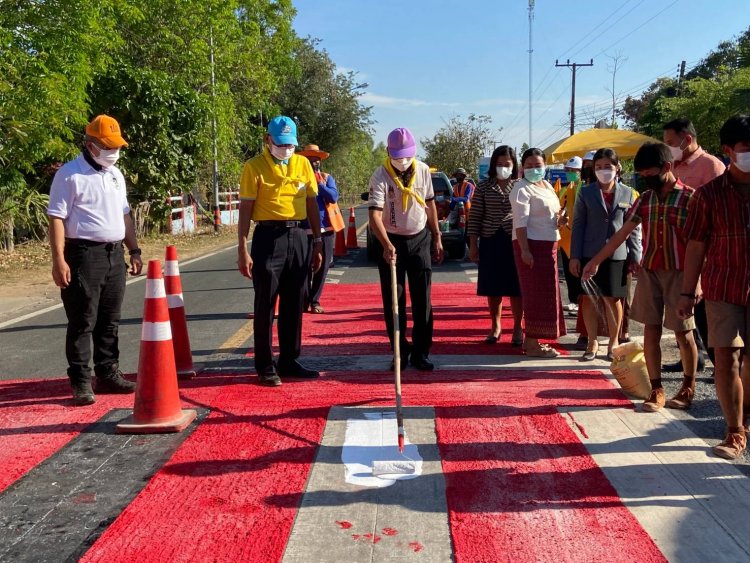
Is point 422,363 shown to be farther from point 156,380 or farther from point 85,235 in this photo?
point 85,235

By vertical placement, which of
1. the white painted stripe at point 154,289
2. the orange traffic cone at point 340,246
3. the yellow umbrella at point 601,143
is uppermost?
the yellow umbrella at point 601,143

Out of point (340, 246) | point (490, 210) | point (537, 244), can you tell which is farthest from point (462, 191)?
point (537, 244)

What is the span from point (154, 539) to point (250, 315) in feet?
21.6

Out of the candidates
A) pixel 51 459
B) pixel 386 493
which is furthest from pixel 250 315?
pixel 386 493

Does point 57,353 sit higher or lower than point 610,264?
lower

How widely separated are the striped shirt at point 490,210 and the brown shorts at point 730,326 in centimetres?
322

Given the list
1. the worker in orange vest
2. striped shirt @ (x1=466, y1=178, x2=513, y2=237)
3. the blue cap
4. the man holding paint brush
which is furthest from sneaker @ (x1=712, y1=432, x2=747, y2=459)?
the worker in orange vest

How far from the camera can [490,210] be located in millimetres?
7645

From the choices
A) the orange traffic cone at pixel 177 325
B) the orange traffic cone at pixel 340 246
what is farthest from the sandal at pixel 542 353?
the orange traffic cone at pixel 340 246

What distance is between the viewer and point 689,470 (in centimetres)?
425

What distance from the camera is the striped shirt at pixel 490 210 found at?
24.9 ft

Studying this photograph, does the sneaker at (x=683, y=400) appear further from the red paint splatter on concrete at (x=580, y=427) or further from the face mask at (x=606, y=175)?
the face mask at (x=606, y=175)

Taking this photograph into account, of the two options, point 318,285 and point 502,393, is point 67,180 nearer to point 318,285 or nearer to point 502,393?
point 502,393

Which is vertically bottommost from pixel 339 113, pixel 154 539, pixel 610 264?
pixel 154 539
